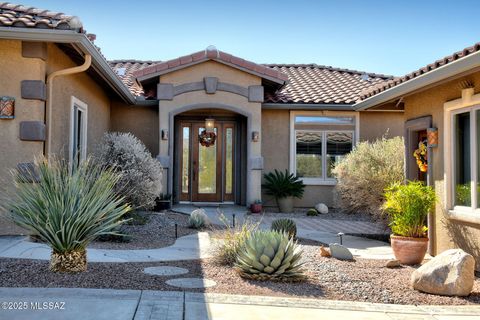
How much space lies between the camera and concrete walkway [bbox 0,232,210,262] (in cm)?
714

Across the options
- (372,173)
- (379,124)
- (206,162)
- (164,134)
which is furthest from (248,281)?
(379,124)

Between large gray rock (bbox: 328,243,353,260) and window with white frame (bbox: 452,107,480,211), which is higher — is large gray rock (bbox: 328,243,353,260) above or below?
below

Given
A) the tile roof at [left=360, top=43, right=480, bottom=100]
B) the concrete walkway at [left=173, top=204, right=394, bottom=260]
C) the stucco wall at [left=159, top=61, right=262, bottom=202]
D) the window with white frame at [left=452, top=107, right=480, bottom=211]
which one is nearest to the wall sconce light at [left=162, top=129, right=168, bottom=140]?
the stucco wall at [left=159, top=61, right=262, bottom=202]

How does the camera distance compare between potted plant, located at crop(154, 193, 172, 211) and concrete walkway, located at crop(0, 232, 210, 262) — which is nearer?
concrete walkway, located at crop(0, 232, 210, 262)

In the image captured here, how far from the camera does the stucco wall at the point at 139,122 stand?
15203 millimetres

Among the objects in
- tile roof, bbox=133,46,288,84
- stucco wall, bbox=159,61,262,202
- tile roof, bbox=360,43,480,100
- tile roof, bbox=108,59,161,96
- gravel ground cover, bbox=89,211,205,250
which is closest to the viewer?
tile roof, bbox=360,43,480,100

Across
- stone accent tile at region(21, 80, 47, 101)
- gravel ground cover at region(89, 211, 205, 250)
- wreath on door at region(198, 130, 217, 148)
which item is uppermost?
stone accent tile at region(21, 80, 47, 101)

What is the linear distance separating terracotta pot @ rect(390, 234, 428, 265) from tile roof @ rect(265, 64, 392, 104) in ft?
25.2

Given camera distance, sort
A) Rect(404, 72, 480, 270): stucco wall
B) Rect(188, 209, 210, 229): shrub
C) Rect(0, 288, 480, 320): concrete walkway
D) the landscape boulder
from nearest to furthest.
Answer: Rect(0, 288, 480, 320): concrete walkway, Rect(404, 72, 480, 270): stucco wall, Rect(188, 209, 210, 229): shrub, the landscape boulder

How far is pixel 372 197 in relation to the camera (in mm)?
12023

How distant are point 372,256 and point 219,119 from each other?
8125 mm

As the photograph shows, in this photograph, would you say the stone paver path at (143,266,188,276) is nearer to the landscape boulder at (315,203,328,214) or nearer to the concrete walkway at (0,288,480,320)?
the concrete walkway at (0,288,480,320)

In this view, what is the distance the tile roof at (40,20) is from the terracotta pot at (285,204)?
27.2 feet

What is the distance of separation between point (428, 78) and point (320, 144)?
810cm
